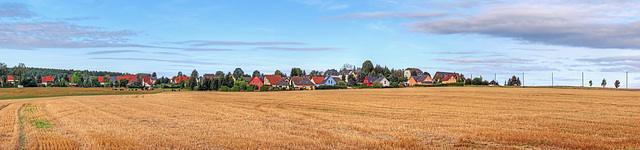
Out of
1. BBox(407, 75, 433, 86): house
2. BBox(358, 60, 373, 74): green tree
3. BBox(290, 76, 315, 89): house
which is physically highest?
BBox(358, 60, 373, 74): green tree

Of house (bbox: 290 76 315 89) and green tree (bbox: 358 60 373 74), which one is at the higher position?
green tree (bbox: 358 60 373 74)

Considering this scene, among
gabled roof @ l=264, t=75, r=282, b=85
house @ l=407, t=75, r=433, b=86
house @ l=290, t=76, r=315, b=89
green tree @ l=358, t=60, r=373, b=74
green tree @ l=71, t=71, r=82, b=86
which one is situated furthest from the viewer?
green tree @ l=358, t=60, r=373, b=74

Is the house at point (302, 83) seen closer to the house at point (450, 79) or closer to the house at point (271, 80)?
the house at point (271, 80)

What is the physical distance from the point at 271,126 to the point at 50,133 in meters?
8.69

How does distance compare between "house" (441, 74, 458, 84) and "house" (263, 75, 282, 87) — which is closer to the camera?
"house" (263, 75, 282, 87)

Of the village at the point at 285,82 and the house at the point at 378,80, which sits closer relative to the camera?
the village at the point at 285,82

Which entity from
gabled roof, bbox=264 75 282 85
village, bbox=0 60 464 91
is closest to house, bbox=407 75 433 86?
village, bbox=0 60 464 91

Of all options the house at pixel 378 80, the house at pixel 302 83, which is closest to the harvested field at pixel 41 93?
the house at pixel 302 83

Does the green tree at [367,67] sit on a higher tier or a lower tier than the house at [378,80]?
higher

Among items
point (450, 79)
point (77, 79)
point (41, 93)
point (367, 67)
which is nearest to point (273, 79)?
point (367, 67)

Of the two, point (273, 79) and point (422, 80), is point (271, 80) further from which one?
point (422, 80)

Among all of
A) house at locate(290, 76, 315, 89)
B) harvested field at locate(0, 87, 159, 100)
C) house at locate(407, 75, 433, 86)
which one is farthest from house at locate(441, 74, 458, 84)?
harvested field at locate(0, 87, 159, 100)

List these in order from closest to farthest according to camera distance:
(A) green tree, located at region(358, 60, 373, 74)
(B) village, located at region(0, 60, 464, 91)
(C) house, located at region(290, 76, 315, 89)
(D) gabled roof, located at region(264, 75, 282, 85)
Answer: (B) village, located at region(0, 60, 464, 91) → (C) house, located at region(290, 76, 315, 89) → (D) gabled roof, located at region(264, 75, 282, 85) → (A) green tree, located at region(358, 60, 373, 74)

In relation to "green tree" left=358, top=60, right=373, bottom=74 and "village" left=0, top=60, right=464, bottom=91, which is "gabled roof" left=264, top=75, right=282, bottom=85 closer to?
"village" left=0, top=60, right=464, bottom=91
